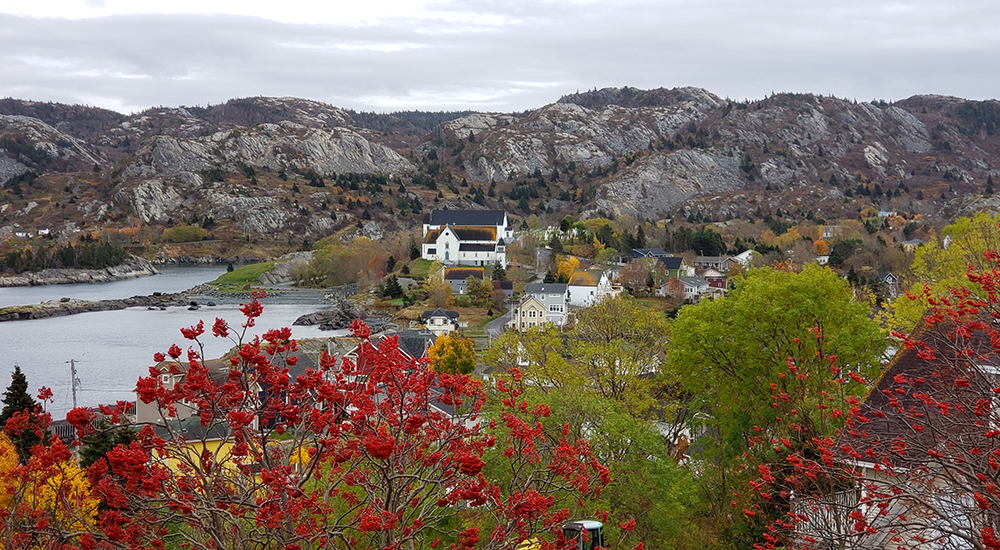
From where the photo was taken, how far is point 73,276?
94.4 meters

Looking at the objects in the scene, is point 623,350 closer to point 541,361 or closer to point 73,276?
point 541,361

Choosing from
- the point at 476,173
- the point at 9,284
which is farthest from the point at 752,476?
the point at 476,173

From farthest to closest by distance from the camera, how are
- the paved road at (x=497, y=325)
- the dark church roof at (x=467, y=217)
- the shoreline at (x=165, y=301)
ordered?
the dark church roof at (x=467, y=217), the shoreline at (x=165, y=301), the paved road at (x=497, y=325)

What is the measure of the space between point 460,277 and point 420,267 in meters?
13.0

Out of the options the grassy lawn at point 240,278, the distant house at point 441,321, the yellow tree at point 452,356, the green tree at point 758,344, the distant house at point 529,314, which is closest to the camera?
the green tree at point 758,344

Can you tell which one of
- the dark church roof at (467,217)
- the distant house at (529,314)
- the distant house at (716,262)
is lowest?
the distant house at (529,314)

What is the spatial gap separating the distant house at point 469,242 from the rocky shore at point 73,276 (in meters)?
41.0

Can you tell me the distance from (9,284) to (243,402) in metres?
101

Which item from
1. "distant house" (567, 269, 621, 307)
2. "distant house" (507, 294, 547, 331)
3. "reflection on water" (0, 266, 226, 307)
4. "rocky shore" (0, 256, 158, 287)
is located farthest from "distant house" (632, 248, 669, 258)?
"rocky shore" (0, 256, 158, 287)

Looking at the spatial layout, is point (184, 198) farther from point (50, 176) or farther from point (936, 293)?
point (936, 293)

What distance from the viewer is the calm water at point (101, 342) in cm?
3766

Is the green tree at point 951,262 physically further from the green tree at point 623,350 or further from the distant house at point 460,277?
the distant house at point 460,277

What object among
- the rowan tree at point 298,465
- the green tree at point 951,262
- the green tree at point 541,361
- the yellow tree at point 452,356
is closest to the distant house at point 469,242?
the yellow tree at point 452,356

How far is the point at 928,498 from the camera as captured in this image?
222 inches
